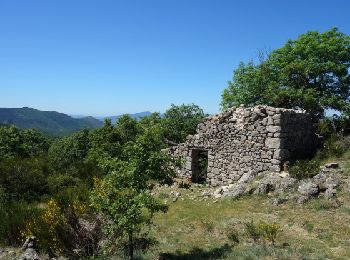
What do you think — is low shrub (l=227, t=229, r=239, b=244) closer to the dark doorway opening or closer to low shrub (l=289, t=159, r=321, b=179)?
low shrub (l=289, t=159, r=321, b=179)

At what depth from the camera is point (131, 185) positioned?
8.89 metres

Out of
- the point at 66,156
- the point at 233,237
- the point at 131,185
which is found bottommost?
the point at 233,237

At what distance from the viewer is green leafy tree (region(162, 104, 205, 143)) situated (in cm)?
2373

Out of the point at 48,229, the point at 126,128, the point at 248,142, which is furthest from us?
the point at 126,128

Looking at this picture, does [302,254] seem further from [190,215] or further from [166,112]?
[166,112]

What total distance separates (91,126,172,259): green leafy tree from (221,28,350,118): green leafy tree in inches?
496

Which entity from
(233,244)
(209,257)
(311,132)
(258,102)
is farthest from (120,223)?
(258,102)

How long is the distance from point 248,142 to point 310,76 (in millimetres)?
7845

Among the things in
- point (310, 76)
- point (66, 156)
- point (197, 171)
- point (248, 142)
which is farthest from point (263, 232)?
point (66, 156)

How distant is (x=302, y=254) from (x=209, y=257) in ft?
7.32

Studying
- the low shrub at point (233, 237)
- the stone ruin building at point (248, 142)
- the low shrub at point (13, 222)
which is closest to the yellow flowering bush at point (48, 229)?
the low shrub at point (13, 222)

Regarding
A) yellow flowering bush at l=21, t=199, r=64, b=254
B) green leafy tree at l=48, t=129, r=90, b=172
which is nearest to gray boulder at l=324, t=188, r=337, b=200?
yellow flowering bush at l=21, t=199, r=64, b=254

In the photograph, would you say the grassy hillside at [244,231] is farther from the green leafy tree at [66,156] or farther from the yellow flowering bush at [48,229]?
the green leafy tree at [66,156]

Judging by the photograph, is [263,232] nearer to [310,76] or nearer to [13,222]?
[13,222]
